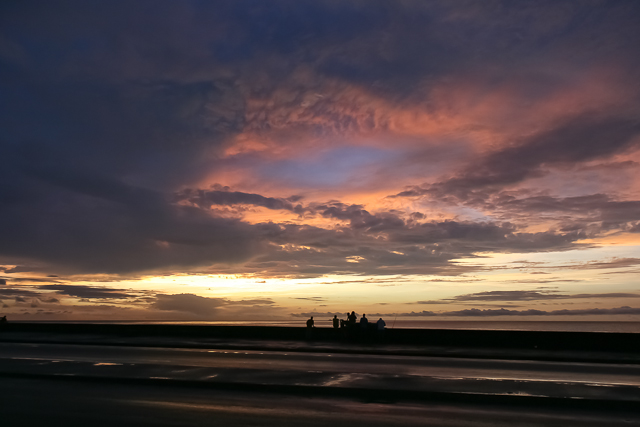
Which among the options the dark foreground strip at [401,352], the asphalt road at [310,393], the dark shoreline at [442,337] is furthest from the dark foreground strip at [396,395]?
the dark shoreline at [442,337]

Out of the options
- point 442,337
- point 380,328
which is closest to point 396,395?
point 380,328

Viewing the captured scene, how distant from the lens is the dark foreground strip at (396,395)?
33.2 feet

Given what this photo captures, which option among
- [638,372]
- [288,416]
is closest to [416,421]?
[288,416]

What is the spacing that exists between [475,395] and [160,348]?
63.1ft

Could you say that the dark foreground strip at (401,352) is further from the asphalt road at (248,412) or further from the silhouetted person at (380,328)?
the asphalt road at (248,412)

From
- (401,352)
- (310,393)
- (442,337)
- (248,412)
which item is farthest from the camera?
(442,337)

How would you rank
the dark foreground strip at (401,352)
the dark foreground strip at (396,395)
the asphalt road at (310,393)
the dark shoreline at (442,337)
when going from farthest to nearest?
the dark shoreline at (442,337) < the dark foreground strip at (401,352) < the dark foreground strip at (396,395) < the asphalt road at (310,393)

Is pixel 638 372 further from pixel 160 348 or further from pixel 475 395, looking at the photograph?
pixel 160 348

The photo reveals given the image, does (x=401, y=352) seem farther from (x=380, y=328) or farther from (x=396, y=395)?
(x=396, y=395)

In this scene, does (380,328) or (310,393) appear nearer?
(310,393)

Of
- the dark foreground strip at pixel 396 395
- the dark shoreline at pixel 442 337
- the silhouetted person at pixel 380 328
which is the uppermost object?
the silhouetted person at pixel 380 328

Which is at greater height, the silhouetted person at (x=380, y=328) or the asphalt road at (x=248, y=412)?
the silhouetted person at (x=380, y=328)

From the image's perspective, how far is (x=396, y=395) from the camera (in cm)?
1107

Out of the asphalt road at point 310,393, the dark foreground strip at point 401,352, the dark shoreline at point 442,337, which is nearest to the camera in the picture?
the asphalt road at point 310,393
